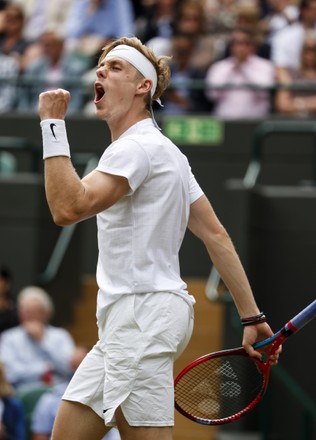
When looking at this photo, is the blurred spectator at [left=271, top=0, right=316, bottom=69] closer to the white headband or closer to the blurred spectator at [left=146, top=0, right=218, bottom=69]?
the blurred spectator at [left=146, top=0, right=218, bottom=69]

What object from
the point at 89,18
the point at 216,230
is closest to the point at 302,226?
the point at 89,18

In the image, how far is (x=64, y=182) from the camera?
16.7ft

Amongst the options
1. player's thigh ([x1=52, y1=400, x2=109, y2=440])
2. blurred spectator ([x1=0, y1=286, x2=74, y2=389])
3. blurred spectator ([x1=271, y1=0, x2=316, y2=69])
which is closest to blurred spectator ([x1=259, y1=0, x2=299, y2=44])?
blurred spectator ([x1=271, y1=0, x2=316, y2=69])

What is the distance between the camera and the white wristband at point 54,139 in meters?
5.16

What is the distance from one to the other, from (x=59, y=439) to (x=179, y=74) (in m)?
9.28

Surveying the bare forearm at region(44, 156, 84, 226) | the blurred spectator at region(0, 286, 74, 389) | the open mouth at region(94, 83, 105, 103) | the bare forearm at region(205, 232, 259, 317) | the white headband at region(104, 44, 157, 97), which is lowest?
the blurred spectator at region(0, 286, 74, 389)

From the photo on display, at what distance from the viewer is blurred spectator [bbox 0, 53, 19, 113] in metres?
14.7

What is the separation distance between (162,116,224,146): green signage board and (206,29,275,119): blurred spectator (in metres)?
0.17

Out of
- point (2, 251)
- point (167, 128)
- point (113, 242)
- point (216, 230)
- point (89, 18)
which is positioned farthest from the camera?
A: point (89, 18)

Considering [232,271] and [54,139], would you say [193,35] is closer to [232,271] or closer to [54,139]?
[232,271]

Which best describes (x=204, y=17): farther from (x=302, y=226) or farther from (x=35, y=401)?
(x=35, y=401)

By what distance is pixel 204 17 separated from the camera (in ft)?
47.1

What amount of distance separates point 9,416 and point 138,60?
5043 millimetres

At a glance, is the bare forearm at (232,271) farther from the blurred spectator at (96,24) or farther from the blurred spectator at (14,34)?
the blurred spectator at (14,34)
